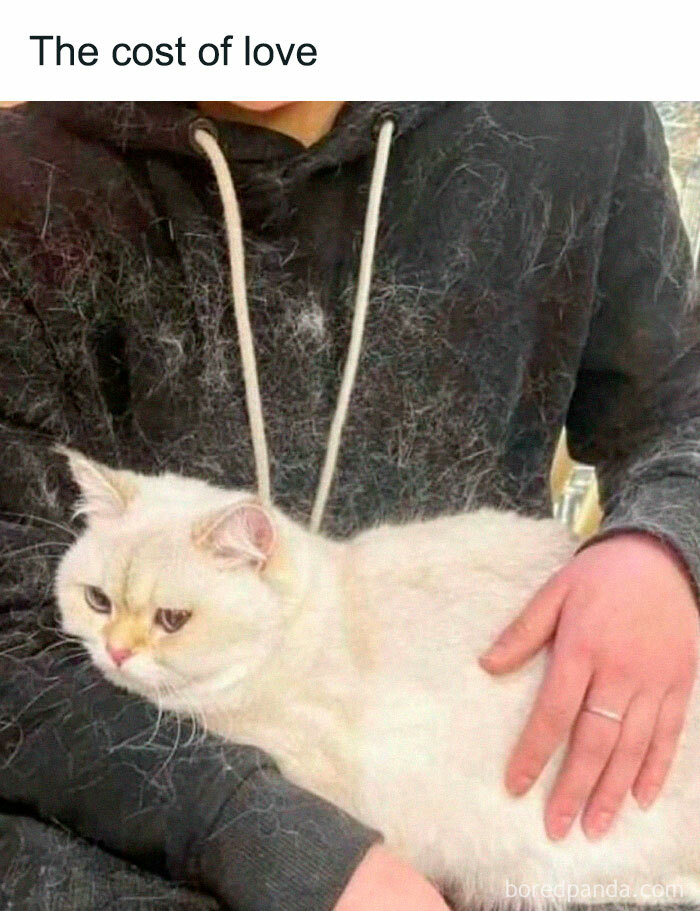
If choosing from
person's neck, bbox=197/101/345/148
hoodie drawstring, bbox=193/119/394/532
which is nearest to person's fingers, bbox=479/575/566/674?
hoodie drawstring, bbox=193/119/394/532

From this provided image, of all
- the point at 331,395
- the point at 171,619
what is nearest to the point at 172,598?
the point at 171,619

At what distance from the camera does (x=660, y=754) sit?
0.43 metres

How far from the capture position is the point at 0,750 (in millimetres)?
417

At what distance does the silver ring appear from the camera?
427 millimetres

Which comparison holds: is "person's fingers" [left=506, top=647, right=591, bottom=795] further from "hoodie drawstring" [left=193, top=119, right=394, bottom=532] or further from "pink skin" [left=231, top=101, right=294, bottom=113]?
"pink skin" [left=231, top=101, right=294, bottom=113]

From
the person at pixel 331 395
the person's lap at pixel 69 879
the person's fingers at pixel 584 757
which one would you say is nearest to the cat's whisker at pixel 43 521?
the person at pixel 331 395

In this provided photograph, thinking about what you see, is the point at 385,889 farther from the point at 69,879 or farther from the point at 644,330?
the point at 644,330

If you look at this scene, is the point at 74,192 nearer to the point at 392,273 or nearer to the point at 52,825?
the point at 392,273

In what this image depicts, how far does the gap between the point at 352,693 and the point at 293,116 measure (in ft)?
0.77

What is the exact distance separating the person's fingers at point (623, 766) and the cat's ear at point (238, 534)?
6.0 inches

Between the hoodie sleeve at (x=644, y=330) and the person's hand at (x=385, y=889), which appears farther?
the hoodie sleeve at (x=644, y=330)

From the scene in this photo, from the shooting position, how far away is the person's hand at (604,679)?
1.39 ft

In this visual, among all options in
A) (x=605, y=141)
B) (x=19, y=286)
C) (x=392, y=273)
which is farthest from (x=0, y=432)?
(x=605, y=141)

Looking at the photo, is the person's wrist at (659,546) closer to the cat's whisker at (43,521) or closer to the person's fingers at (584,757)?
the person's fingers at (584,757)
